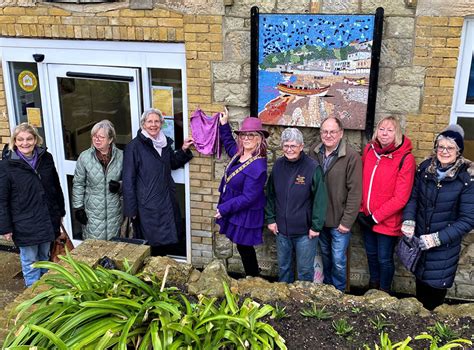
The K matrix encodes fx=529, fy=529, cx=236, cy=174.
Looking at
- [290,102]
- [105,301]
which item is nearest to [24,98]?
[290,102]

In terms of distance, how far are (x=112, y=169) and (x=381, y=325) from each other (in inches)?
118

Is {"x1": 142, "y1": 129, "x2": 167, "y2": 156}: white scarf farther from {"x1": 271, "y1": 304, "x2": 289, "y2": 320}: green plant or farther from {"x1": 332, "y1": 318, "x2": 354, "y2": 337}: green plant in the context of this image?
{"x1": 332, "y1": 318, "x2": 354, "y2": 337}: green plant

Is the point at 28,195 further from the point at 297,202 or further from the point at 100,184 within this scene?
the point at 297,202

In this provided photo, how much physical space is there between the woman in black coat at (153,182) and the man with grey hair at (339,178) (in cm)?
149

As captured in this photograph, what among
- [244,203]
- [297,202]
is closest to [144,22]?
[244,203]

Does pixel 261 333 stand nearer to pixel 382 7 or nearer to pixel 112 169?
pixel 112 169

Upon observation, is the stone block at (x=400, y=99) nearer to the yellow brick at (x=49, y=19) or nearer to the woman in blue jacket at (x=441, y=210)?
the woman in blue jacket at (x=441, y=210)

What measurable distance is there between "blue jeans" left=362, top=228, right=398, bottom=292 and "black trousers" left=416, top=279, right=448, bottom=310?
1.25ft

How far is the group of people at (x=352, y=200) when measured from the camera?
4395 millimetres

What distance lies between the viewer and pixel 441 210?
4414 millimetres

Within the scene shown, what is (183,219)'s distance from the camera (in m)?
6.10

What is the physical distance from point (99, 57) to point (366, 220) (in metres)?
→ 3.21

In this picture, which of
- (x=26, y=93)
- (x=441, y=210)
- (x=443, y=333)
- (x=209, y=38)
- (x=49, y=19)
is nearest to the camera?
(x=443, y=333)

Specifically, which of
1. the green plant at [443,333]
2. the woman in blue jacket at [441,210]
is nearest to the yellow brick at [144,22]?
the woman in blue jacket at [441,210]
